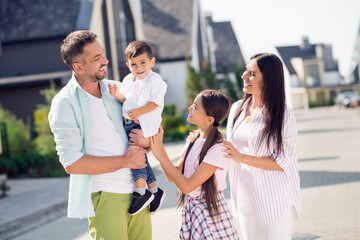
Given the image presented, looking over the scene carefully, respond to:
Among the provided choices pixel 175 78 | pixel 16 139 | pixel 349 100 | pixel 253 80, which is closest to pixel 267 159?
pixel 253 80

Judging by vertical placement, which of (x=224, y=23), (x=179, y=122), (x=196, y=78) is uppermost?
(x=224, y=23)

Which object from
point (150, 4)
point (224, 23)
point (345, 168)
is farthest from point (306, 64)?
point (345, 168)

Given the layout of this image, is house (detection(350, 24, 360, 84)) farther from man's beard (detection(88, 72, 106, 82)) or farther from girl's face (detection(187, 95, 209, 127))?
man's beard (detection(88, 72, 106, 82))

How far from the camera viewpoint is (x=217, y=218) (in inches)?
151

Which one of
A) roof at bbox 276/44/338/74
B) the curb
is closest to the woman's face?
the curb

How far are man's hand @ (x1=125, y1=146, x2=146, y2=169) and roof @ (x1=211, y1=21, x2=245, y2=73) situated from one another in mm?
49054

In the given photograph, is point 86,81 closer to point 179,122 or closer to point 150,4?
point 179,122

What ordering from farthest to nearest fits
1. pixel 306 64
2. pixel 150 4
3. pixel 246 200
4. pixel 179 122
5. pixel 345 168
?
pixel 306 64 < pixel 150 4 < pixel 179 122 < pixel 345 168 < pixel 246 200

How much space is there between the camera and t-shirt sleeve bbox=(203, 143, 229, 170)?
12.5 ft

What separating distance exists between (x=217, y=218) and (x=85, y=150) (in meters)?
1.08

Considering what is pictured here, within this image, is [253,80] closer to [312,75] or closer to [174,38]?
[174,38]

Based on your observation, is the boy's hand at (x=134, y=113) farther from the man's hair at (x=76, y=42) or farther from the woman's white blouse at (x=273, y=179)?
the woman's white blouse at (x=273, y=179)

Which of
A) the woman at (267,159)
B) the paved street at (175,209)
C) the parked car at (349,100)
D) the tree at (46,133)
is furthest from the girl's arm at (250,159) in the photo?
the parked car at (349,100)

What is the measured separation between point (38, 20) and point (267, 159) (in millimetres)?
20824
